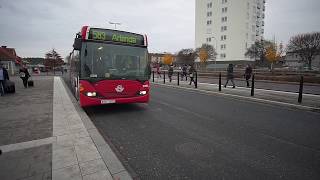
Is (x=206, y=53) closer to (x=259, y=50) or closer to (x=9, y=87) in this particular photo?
(x=259, y=50)

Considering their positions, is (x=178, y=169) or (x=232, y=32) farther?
(x=232, y=32)

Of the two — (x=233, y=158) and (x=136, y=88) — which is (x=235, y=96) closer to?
(x=136, y=88)

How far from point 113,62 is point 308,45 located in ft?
212

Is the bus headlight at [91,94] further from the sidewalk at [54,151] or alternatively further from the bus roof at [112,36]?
the bus roof at [112,36]

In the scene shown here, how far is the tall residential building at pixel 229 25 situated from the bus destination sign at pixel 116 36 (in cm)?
7098

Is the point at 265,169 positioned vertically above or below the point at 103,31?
below

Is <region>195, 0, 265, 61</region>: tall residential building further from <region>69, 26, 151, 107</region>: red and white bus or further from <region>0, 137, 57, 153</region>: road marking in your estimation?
<region>0, 137, 57, 153</region>: road marking

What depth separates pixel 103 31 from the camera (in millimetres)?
8297

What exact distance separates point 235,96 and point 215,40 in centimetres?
7131

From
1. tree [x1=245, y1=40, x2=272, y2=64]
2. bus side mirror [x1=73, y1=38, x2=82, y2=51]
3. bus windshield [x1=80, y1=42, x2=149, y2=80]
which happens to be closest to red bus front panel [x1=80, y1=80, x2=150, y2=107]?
bus windshield [x1=80, y1=42, x2=149, y2=80]

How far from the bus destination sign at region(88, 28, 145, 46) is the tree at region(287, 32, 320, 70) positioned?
59675 millimetres

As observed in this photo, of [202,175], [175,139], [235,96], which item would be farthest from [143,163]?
[235,96]

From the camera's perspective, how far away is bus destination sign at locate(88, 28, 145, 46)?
8.09m

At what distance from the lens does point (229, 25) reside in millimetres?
76062
